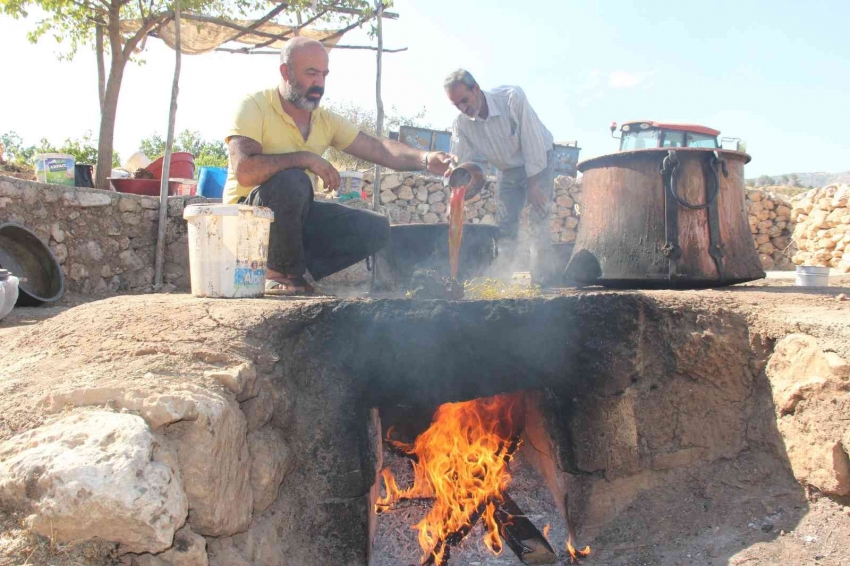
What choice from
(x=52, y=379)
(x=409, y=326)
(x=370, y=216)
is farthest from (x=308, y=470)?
(x=370, y=216)

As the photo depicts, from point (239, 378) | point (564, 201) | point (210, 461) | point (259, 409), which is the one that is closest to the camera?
point (210, 461)

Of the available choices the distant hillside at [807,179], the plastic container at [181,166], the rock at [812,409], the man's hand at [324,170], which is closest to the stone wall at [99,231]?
the plastic container at [181,166]

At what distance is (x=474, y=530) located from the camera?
2404mm

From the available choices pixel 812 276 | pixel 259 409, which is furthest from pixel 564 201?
pixel 259 409

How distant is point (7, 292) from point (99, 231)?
186 cm

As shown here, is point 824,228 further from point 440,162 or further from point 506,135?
point 440,162

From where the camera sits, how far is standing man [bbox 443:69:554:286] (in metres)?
4.10

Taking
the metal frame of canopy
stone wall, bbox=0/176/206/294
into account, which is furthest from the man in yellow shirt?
stone wall, bbox=0/176/206/294

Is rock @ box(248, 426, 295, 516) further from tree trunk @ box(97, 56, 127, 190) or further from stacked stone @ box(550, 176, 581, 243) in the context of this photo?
stacked stone @ box(550, 176, 581, 243)

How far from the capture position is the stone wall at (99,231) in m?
4.83

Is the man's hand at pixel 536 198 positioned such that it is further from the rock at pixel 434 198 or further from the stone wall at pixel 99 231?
the rock at pixel 434 198

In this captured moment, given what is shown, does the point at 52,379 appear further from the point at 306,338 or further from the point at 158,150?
the point at 158,150

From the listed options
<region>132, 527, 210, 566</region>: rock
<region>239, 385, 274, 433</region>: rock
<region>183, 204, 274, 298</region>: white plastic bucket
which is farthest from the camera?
<region>183, 204, 274, 298</region>: white plastic bucket

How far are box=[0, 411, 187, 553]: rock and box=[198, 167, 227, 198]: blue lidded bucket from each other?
4.66 metres
